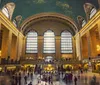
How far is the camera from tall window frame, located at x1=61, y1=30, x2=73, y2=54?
33.7 m

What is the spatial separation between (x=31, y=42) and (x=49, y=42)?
423 centimetres

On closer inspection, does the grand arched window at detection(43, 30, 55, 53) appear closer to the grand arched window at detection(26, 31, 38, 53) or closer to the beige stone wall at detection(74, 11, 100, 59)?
the grand arched window at detection(26, 31, 38, 53)

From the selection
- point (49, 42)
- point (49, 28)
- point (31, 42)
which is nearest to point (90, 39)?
point (49, 42)

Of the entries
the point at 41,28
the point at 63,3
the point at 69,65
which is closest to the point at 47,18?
the point at 41,28

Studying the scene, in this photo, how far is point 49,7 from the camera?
88.4ft

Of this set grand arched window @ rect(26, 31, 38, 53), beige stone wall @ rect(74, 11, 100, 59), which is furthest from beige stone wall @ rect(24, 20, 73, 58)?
beige stone wall @ rect(74, 11, 100, 59)

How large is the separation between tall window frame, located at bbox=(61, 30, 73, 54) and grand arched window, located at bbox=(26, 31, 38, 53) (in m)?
6.35

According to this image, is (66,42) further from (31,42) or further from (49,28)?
(31,42)

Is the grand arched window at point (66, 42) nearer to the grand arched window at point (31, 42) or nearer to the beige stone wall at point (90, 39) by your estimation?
the beige stone wall at point (90, 39)

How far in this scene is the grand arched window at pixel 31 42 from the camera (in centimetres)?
3350

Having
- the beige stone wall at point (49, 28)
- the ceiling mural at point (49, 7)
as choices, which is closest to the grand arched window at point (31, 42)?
the beige stone wall at point (49, 28)

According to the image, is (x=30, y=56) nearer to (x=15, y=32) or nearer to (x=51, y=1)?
(x=15, y=32)

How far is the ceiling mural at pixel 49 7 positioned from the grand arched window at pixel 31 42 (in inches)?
262

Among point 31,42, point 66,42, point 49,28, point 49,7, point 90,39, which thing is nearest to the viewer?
point 90,39
